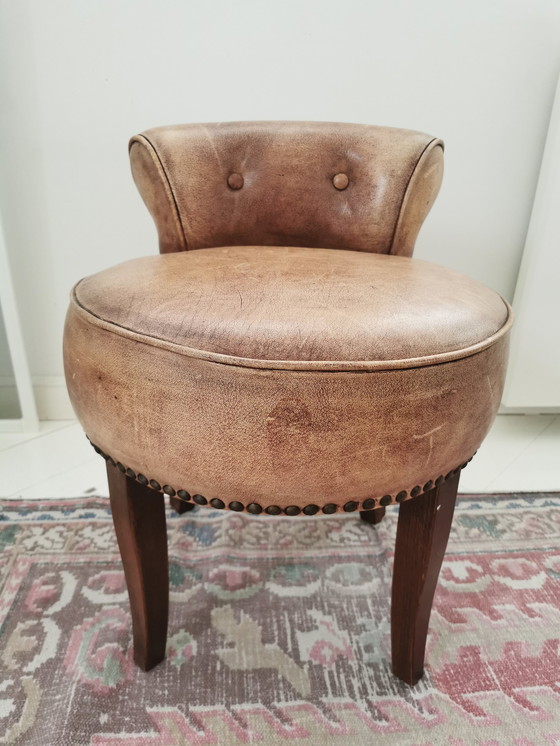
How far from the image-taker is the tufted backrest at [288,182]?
797mm

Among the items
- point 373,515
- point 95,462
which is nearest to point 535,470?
point 373,515

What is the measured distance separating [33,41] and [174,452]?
1073 mm

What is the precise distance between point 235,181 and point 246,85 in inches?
16.5

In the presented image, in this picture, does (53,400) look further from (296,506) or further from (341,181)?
(296,506)

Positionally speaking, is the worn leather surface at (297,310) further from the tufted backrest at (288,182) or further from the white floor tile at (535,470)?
the white floor tile at (535,470)

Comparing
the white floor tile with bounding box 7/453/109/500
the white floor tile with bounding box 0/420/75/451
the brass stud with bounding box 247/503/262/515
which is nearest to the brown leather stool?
the brass stud with bounding box 247/503/262/515

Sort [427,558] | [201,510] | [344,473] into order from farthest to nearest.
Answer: [201,510] < [427,558] < [344,473]

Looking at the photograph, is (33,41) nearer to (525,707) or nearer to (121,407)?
(121,407)

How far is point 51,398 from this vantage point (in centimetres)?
140

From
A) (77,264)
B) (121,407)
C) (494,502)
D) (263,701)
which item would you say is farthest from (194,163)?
(494,502)

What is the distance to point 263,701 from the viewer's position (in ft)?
2.23

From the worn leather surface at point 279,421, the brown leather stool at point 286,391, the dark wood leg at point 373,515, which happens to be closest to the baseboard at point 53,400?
the dark wood leg at point 373,515

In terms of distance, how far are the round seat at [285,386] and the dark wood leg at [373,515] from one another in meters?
0.46

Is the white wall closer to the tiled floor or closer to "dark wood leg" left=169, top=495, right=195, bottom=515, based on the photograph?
the tiled floor
